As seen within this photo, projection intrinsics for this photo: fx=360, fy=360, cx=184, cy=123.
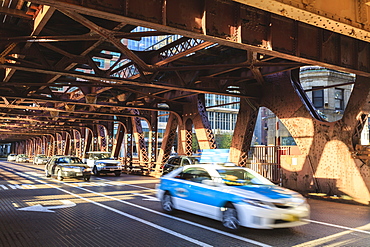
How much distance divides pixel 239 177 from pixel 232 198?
1.32 metres

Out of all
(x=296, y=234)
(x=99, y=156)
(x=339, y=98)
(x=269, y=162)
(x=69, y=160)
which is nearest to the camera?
(x=296, y=234)

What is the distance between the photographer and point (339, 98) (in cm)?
4062

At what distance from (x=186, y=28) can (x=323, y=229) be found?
6.04 meters

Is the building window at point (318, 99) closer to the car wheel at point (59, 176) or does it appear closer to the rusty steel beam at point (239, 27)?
the rusty steel beam at point (239, 27)

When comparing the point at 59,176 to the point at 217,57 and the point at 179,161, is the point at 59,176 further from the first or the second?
the point at 217,57

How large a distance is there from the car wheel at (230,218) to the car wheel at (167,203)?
93.5 inches

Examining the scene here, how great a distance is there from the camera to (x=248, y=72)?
18.7 m

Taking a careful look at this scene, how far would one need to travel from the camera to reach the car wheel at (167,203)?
10.5 meters

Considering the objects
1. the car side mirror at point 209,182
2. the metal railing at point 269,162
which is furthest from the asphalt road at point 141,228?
the metal railing at point 269,162

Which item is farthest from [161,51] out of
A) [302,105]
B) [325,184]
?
[325,184]

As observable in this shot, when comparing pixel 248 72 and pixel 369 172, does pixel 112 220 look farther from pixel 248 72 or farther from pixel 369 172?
pixel 248 72

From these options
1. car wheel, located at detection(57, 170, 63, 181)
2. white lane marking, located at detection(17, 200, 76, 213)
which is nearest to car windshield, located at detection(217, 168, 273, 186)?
white lane marking, located at detection(17, 200, 76, 213)

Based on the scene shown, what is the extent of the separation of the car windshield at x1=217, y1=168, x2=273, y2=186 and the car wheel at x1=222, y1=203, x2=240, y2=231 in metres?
0.70

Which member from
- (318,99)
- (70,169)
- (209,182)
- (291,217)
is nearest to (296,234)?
(291,217)
